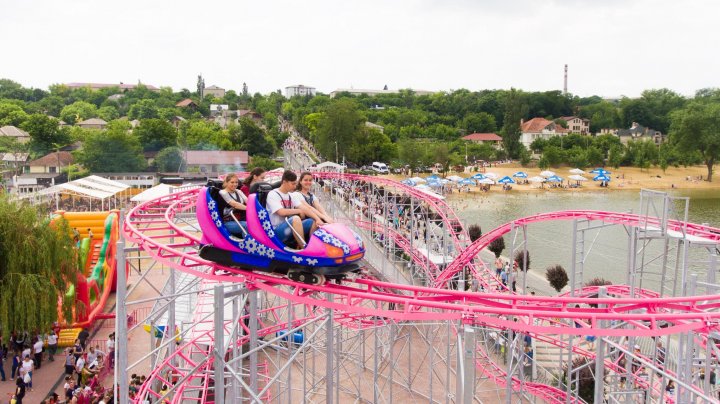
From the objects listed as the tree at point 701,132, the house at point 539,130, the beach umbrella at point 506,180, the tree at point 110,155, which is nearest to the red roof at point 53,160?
the tree at point 110,155

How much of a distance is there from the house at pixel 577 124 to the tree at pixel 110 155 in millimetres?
69633

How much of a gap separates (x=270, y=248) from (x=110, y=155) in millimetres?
48943

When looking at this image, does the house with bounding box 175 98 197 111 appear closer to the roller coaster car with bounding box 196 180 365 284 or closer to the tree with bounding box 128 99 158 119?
the tree with bounding box 128 99 158 119

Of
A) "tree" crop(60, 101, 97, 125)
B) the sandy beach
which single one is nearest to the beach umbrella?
the sandy beach

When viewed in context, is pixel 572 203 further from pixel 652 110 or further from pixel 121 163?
pixel 652 110

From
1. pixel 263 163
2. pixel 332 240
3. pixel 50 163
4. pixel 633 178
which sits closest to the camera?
pixel 332 240

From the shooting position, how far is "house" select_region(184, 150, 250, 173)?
188 ft

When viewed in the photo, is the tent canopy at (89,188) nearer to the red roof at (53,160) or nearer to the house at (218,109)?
the red roof at (53,160)

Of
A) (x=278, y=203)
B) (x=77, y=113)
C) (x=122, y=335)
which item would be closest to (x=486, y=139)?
(x=77, y=113)

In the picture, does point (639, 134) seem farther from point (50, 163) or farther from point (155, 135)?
point (50, 163)

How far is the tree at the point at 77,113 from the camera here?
93.0m

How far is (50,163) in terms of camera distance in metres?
57.8

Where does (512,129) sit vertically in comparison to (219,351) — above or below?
above

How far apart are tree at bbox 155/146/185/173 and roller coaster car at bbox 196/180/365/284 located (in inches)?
1920
